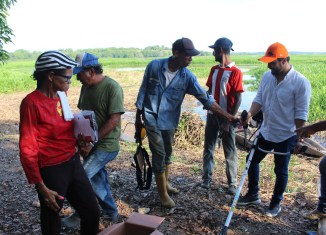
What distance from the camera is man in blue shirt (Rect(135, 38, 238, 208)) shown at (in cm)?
375

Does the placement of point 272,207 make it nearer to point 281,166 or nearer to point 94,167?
point 281,166

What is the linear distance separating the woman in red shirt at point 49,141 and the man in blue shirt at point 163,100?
1.38 metres

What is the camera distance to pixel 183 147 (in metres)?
7.53

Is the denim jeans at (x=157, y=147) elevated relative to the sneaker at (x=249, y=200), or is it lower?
elevated

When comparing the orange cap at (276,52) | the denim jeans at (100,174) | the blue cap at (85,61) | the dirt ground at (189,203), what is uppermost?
the orange cap at (276,52)

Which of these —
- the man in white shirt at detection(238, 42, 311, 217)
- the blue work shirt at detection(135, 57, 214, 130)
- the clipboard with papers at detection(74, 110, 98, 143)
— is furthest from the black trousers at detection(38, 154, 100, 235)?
the man in white shirt at detection(238, 42, 311, 217)

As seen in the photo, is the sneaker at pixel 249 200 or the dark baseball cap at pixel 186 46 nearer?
the dark baseball cap at pixel 186 46

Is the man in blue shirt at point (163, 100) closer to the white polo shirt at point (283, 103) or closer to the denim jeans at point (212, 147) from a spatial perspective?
the white polo shirt at point (283, 103)

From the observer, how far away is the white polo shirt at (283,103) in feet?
11.2

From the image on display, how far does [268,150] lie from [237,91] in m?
0.90

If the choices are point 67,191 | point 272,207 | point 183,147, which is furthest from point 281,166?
point 183,147

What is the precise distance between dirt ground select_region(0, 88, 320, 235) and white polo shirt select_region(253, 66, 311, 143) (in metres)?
1.00

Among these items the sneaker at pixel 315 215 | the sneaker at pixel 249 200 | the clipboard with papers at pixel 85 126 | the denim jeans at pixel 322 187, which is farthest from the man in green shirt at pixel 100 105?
the sneaker at pixel 315 215

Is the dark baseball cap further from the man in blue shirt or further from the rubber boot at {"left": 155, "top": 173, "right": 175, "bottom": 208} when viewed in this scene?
the rubber boot at {"left": 155, "top": 173, "right": 175, "bottom": 208}
